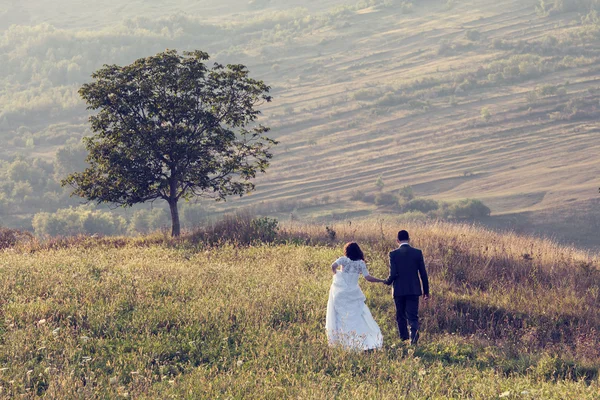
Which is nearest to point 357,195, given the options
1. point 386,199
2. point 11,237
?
point 386,199

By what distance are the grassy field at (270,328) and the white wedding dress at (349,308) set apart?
0.32 meters

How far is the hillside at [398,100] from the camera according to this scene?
68.1 m

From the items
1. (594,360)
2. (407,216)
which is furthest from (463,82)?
(594,360)

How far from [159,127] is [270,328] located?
491 inches

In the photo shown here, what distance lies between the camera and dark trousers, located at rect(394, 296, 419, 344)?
10156mm

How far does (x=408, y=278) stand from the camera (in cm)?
1002

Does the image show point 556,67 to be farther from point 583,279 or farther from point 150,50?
point 150,50

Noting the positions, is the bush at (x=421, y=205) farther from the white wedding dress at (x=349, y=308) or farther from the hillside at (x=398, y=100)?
the white wedding dress at (x=349, y=308)

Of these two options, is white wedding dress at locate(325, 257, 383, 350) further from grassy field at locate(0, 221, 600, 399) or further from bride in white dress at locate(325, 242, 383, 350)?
grassy field at locate(0, 221, 600, 399)

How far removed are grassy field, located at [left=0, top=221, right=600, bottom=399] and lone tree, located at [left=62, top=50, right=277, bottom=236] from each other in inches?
168

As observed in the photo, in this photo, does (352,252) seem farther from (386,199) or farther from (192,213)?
(192,213)

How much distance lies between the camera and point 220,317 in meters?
10.3

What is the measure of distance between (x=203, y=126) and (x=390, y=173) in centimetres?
5582

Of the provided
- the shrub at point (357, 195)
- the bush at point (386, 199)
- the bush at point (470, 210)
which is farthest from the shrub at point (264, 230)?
the shrub at point (357, 195)
